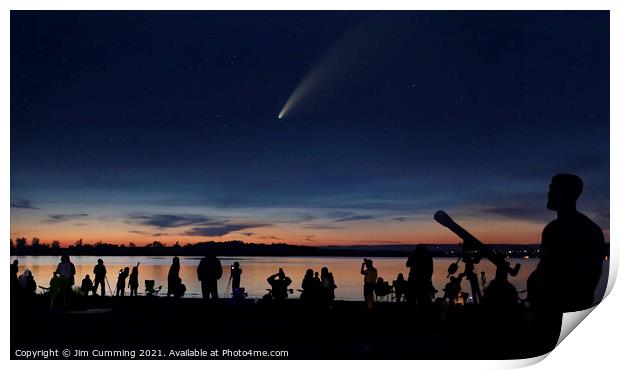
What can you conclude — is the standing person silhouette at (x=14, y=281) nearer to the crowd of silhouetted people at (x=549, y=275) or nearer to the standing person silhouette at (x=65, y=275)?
the crowd of silhouetted people at (x=549, y=275)

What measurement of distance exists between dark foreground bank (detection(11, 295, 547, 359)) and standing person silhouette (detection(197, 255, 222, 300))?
797mm

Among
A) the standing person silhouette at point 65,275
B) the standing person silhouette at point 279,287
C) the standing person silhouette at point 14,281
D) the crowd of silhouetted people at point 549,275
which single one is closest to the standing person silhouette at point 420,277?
the crowd of silhouetted people at point 549,275

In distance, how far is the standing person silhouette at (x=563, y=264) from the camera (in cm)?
874

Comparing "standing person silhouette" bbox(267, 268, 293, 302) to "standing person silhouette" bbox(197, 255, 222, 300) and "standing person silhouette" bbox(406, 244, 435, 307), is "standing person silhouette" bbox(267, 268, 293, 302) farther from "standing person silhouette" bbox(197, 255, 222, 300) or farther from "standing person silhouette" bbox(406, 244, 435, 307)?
"standing person silhouette" bbox(406, 244, 435, 307)

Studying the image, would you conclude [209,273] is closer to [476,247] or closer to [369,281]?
[369,281]

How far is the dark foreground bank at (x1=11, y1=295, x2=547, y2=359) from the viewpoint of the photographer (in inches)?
418

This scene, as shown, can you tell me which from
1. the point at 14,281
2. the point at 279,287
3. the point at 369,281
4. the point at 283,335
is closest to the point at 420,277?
the point at 369,281

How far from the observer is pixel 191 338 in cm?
1155

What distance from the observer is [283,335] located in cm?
1149

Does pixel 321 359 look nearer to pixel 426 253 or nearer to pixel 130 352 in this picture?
pixel 130 352

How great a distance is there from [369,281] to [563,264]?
6.81 meters
